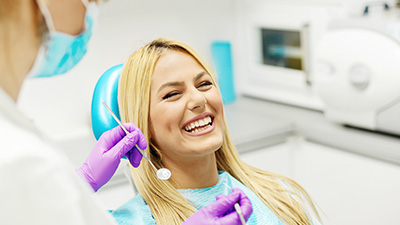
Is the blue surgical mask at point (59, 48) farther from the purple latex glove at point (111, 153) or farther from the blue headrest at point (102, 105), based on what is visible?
the blue headrest at point (102, 105)

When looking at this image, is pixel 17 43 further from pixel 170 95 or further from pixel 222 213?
pixel 170 95

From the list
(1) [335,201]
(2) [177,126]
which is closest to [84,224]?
(2) [177,126]

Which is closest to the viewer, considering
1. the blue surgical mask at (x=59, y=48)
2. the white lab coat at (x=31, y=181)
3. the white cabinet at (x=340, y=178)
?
the white lab coat at (x=31, y=181)

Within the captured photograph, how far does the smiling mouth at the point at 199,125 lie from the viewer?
1.42m

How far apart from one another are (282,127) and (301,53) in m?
0.51

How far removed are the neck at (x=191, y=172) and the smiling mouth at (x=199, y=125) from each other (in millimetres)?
92

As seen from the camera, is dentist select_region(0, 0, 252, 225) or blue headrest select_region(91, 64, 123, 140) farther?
blue headrest select_region(91, 64, 123, 140)

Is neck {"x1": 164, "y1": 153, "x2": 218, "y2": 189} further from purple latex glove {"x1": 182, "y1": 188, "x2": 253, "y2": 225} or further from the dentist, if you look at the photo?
the dentist

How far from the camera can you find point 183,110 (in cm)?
141

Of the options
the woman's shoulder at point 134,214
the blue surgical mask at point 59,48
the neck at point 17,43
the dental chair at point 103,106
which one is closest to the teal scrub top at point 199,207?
the woman's shoulder at point 134,214

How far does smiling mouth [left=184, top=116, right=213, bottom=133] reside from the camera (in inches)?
56.0

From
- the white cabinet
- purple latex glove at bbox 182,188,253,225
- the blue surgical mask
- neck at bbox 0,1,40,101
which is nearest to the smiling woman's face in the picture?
purple latex glove at bbox 182,188,253,225

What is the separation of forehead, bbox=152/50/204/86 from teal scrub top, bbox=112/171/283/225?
0.34 m

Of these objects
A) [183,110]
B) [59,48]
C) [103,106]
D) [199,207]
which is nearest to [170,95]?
[183,110]
